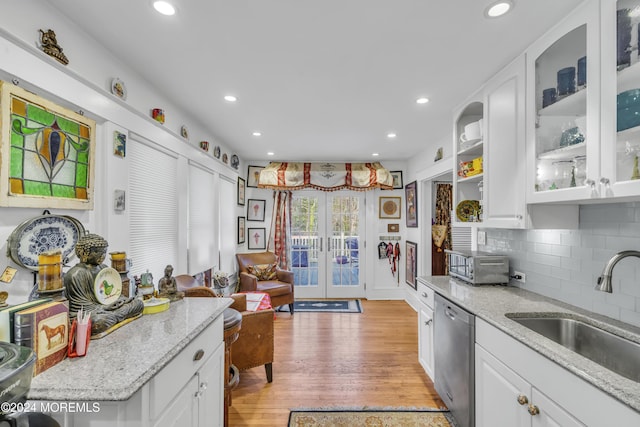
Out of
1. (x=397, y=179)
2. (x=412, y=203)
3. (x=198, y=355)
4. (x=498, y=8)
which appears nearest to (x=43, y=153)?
(x=198, y=355)

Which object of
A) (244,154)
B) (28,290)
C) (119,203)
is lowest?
(28,290)

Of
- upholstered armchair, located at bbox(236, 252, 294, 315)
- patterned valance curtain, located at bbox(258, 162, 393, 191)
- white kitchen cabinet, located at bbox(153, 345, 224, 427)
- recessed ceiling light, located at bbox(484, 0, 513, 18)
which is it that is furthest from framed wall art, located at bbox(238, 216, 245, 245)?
recessed ceiling light, located at bbox(484, 0, 513, 18)

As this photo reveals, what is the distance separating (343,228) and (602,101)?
13.2 ft

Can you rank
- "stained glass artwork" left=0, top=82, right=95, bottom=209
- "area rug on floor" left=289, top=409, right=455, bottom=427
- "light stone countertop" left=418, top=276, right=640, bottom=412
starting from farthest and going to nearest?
1. "area rug on floor" left=289, top=409, right=455, bottom=427
2. "stained glass artwork" left=0, top=82, right=95, bottom=209
3. "light stone countertop" left=418, top=276, right=640, bottom=412

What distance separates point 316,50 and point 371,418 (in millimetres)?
2503

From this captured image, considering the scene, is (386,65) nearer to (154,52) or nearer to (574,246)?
(154,52)

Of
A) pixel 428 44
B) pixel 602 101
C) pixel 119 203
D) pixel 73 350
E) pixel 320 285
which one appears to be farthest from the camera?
pixel 320 285

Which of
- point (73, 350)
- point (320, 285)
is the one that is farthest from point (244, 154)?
point (73, 350)

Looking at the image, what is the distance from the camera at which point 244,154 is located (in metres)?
4.57

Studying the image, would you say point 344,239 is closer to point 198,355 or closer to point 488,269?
point 488,269

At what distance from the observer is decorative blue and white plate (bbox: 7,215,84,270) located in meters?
1.24

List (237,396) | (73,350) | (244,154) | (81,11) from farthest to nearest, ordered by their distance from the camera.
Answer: (244,154)
(237,396)
(81,11)
(73,350)

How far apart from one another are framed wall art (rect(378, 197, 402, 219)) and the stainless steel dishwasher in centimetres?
294

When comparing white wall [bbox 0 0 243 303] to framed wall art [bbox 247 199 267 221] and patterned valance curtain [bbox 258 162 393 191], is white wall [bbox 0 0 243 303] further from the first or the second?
framed wall art [bbox 247 199 267 221]
